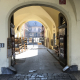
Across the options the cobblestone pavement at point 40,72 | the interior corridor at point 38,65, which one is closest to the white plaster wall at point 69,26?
the cobblestone pavement at point 40,72

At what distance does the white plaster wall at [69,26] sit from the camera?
4.17 metres

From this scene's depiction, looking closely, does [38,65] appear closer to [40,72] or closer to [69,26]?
[40,72]

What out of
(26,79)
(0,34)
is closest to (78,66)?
(26,79)

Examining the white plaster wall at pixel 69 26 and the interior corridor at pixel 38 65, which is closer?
the white plaster wall at pixel 69 26

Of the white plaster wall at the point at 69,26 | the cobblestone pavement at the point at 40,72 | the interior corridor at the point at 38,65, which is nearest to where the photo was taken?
the cobblestone pavement at the point at 40,72

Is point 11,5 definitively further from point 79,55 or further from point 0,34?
point 79,55

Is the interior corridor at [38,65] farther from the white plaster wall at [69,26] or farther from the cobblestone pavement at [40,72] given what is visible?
the white plaster wall at [69,26]

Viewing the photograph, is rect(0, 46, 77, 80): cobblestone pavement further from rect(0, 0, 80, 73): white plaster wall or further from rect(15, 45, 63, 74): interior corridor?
rect(0, 0, 80, 73): white plaster wall

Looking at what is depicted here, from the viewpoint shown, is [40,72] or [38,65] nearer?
[40,72]

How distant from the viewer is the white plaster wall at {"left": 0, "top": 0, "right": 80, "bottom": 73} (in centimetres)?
417

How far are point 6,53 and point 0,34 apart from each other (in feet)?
2.85

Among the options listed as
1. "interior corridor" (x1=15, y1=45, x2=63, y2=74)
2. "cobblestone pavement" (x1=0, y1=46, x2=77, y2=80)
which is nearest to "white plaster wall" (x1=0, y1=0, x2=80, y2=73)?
"cobblestone pavement" (x1=0, y1=46, x2=77, y2=80)

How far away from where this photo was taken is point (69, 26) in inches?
177

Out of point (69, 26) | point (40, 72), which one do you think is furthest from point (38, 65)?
point (69, 26)
